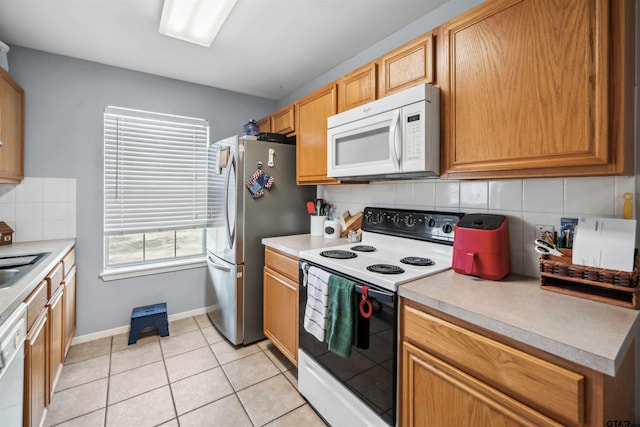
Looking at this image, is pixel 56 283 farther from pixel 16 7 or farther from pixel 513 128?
pixel 513 128

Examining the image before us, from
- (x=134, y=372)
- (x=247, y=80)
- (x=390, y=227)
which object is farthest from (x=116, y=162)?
(x=390, y=227)

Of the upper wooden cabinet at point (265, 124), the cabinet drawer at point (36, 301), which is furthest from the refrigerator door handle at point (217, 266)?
the upper wooden cabinet at point (265, 124)

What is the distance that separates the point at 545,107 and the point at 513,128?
4.7 inches

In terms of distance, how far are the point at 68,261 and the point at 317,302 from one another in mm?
1939

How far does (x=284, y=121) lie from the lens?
2578 mm

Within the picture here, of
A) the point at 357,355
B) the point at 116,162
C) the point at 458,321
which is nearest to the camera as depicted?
the point at 458,321

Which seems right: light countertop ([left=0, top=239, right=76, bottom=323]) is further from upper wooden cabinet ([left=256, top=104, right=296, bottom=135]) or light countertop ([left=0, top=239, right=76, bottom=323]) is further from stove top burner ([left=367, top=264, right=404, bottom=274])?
upper wooden cabinet ([left=256, top=104, right=296, bottom=135])

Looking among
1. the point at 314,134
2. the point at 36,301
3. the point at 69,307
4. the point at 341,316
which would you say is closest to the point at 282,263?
the point at 341,316

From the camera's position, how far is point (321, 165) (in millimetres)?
2133

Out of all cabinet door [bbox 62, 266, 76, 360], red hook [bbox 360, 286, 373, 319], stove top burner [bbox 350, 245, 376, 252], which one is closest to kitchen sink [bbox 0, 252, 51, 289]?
cabinet door [bbox 62, 266, 76, 360]

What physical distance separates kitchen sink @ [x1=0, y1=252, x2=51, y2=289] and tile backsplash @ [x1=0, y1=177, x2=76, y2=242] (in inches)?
25.4

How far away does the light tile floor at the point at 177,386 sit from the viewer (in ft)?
5.29

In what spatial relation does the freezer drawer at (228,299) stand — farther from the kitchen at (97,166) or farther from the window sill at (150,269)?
the kitchen at (97,166)

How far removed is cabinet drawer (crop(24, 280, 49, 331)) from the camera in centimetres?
123
